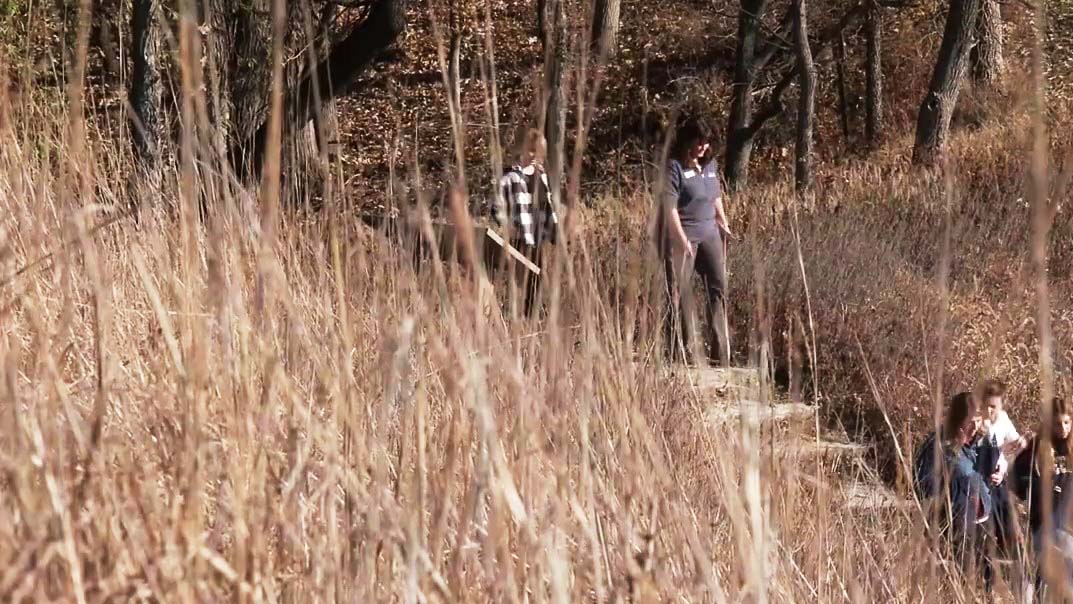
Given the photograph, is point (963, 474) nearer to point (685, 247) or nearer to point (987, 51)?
point (685, 247)

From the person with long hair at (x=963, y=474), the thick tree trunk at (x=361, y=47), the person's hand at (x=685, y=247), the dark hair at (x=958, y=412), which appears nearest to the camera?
the person with long hair at (x=963, y=474)

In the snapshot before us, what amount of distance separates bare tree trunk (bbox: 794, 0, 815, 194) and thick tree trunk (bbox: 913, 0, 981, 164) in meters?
1.00

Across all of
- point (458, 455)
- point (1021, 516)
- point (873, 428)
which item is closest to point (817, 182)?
point (873, 428)

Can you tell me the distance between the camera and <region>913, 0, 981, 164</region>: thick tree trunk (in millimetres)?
13156

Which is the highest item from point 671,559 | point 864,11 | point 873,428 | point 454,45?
point 864,11

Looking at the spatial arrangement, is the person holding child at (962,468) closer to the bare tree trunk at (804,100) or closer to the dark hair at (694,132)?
the dark hair at (694,132)

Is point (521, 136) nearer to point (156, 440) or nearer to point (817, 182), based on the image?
point (156, 440)

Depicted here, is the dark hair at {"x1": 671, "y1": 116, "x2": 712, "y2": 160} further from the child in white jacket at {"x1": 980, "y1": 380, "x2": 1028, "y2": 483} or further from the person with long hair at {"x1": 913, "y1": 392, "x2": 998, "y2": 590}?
the person with long hair at {"x1": 913, "y1": 392, "x2": 998, "y2": 590}

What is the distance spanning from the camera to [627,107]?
71.0 ft

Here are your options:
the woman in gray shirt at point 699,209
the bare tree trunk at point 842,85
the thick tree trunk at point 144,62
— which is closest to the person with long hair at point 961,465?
the woman in gray shirt at point 699,209

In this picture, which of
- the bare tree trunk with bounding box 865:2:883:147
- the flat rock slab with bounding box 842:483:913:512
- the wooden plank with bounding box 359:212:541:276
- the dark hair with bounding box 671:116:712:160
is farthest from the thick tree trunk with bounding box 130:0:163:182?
the bare tree trunk with bounding box 865:2:883:147

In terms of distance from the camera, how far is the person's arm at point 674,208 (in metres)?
6.62

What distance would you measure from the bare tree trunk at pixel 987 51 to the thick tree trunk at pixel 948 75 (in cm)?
278

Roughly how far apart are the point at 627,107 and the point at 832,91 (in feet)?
10.6
